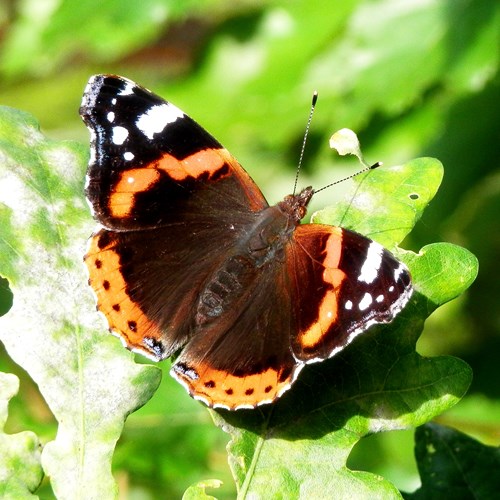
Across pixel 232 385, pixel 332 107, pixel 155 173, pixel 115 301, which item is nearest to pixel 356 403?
pixel 232 385

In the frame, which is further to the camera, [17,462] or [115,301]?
[115,301]

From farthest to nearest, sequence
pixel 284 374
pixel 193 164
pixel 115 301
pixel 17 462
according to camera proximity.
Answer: pixel 193 164 → pixel 115 301 → pixel 284 374 → pixel 17 462

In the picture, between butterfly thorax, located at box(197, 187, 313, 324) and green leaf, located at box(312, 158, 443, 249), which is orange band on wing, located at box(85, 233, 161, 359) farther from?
green leaf, located at box(312, 158, 443, 249)

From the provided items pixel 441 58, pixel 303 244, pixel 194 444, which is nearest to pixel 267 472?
pixel 303 244

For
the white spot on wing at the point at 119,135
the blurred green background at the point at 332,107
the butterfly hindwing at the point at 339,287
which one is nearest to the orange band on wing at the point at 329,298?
the butterfly hindwing at the point at 339,287

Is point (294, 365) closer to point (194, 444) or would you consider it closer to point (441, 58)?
point (194, 444)

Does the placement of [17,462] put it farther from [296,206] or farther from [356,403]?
[296,206]

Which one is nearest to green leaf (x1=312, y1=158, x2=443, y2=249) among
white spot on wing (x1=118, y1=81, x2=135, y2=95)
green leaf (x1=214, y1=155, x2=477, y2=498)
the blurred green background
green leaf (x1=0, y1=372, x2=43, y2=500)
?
green leaf (x1=214, y1=155, x2=477, y2=498)
